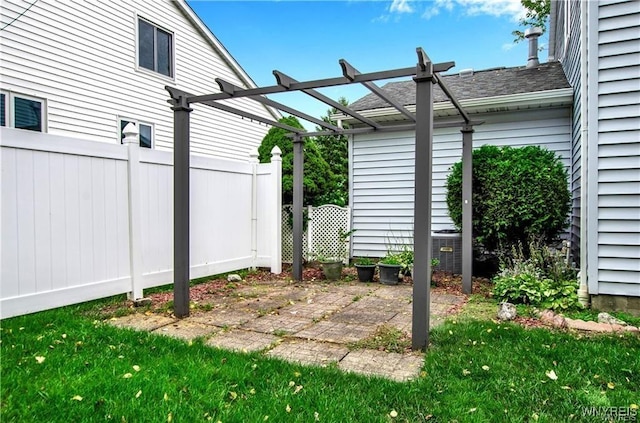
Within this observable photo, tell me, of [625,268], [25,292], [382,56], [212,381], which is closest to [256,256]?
[25,292]

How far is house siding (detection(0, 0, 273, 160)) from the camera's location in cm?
661

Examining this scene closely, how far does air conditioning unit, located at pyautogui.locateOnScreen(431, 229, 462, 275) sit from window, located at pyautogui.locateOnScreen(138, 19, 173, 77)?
695 centimetres

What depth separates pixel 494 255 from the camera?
6.27 metres

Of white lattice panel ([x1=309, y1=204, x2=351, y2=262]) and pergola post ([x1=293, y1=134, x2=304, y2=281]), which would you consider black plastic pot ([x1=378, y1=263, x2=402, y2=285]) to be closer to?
pergola post ([x1=293, y1=134, x2=304, y2=281])

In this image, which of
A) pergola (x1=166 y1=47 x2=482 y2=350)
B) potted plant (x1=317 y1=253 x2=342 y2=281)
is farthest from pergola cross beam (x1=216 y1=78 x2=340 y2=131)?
potted plant (x1=317 y1=253 x2=342 y2=281)

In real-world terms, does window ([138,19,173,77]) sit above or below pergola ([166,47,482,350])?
above

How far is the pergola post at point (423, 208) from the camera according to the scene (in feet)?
10.3

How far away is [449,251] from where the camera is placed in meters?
6.40

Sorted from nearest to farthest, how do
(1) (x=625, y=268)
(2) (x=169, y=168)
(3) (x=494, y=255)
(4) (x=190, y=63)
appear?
(1) (x=625, y=268) → (2) (x=169, y=168) → (3) (x=494, y=255) → (4) (x=190, y=63)

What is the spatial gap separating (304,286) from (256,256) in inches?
51.4

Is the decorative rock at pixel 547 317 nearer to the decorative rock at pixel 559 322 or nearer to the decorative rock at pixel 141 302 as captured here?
the decorative rock at pixel 559 322

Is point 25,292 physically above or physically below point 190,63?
below

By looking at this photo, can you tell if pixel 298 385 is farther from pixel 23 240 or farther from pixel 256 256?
pixel 256 256

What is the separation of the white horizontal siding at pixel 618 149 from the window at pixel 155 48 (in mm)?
8115
